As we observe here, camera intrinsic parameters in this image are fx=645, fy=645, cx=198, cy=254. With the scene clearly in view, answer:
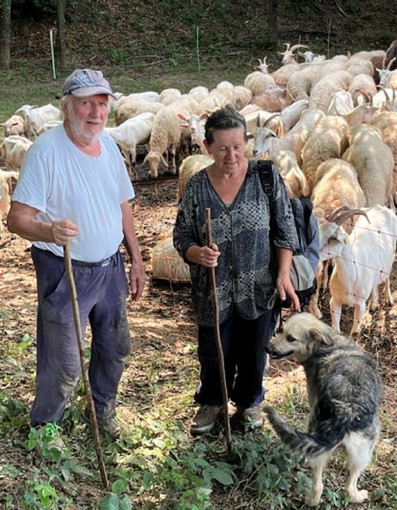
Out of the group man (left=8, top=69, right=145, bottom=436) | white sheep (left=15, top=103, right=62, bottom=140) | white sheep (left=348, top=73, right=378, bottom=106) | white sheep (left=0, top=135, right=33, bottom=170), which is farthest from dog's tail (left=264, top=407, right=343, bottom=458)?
white sheep (left=15, top=103, right=62, bottom=140)

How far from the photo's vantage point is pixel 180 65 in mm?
23641

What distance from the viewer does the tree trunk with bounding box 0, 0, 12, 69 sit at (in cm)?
2167

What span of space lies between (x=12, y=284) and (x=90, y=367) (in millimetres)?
3446

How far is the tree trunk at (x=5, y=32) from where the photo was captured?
21672 mm

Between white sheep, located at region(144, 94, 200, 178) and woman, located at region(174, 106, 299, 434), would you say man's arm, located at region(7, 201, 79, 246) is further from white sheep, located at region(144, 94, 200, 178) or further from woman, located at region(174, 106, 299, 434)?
white sheep, located at region(144, 94, 200, 178)

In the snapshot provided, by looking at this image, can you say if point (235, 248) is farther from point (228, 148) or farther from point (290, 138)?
point (290, 138)

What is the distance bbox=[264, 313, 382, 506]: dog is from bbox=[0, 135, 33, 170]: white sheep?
789cm

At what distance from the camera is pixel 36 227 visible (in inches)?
114

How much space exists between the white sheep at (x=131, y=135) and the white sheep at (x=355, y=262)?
21.1ft

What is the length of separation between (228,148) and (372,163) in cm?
536

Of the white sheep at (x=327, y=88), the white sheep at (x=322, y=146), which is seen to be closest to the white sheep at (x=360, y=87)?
the white sheep at (x=327, y=88)

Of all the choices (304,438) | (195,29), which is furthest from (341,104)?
(195,29)

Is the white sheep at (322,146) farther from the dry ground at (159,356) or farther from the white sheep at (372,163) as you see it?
the dry ground at (159,356)

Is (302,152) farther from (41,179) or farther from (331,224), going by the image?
(41,179)
